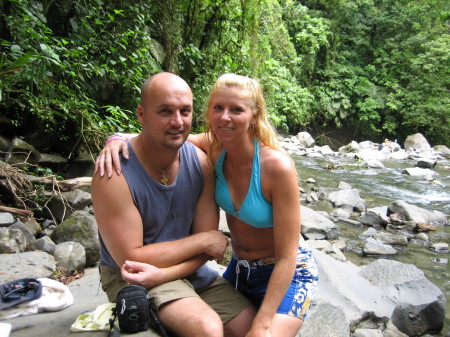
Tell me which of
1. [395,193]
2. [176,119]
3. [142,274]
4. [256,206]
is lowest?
[395,193]

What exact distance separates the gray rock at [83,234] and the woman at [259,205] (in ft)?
7.49

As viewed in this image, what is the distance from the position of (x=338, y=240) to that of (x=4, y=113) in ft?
17.2

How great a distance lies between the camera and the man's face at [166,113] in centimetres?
200

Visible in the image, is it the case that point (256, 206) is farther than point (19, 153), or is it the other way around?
point (19, 153)

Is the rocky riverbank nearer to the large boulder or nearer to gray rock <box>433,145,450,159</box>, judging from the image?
the large boulder

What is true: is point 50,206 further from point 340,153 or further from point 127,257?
point 340,153

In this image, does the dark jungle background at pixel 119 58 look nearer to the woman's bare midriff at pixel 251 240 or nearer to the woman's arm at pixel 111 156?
the woman's arm at pixel 111 156

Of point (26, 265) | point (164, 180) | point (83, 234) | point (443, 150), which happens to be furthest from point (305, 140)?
point (164, 180)

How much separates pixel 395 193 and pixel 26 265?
914 cm

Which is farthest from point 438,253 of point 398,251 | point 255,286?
point 255,286

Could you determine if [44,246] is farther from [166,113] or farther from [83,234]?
[166,113]

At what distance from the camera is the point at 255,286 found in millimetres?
2273

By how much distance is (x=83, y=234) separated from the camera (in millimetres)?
4148

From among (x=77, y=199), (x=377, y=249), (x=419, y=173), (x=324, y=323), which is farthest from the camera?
(x=419, y=173)
